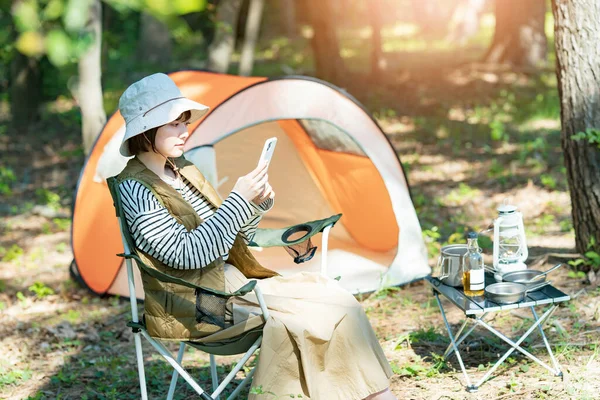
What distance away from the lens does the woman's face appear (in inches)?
108

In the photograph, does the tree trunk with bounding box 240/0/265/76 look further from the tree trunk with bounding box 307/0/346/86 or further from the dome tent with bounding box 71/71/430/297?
the dome tent with bounding box 71/71/430/297

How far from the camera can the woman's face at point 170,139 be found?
9.02 feet

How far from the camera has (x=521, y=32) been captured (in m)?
11.3

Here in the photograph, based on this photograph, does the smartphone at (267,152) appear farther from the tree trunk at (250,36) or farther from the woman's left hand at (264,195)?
the tree trunk at (250,36)

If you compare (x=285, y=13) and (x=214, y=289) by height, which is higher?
(x=285, y=13)

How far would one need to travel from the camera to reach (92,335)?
421 cm

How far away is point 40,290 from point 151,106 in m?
2.52

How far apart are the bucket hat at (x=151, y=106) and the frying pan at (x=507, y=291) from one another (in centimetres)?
131

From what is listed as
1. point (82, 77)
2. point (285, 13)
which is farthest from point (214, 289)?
point (285, 13)

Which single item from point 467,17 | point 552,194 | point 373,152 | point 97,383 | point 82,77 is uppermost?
point 467,17

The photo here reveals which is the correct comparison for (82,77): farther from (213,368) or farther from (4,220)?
(213,368)

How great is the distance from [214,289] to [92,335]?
1782mm

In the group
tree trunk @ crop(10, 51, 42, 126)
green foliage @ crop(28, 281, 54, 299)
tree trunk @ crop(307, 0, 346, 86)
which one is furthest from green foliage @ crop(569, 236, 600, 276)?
tree trunk @ crop(10, 51, 42, 126)

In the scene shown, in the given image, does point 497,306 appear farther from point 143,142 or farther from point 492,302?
point 143,142
